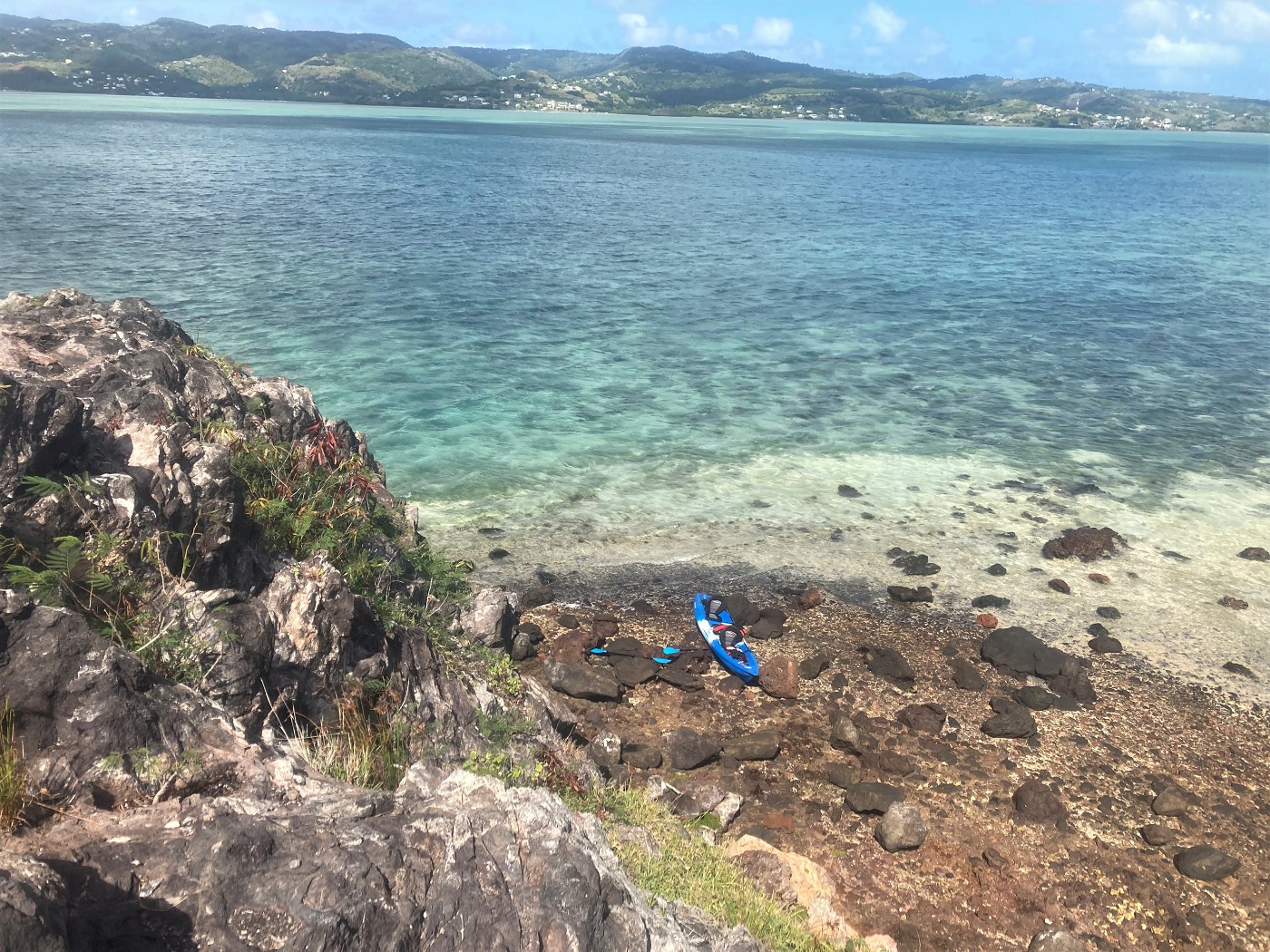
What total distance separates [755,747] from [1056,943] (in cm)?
493

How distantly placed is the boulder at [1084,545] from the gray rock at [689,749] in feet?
37.1

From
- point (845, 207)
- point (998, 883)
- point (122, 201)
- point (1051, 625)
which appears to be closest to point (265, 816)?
point (998, 883)

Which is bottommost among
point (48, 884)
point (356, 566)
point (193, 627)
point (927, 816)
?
point (927, 816)

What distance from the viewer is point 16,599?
6.55m

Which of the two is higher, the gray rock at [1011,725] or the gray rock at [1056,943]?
the gray rock at [1056,943]

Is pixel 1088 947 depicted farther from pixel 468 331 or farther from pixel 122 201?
pixel 122 201

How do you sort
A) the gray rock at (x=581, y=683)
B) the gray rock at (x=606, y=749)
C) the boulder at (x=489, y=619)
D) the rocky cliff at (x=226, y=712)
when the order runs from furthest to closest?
the gray rock at (x=581, y=683), the boulder at (x=489, y=619), the gray rock at (x=606, y=749), the rocky cliff at (x=226, y=712)

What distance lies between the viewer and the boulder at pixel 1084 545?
68.4 ft

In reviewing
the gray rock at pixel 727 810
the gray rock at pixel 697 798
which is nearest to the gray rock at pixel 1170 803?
the gray rock at pixel 727 810

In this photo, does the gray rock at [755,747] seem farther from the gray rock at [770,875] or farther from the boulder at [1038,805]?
the boulder at [1038,805]

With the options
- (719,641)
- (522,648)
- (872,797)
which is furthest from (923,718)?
(522,648)

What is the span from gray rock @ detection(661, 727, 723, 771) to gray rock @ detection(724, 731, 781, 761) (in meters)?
0.23

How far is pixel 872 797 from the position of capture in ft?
42.4

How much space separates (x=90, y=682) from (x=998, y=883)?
11.1 meters
